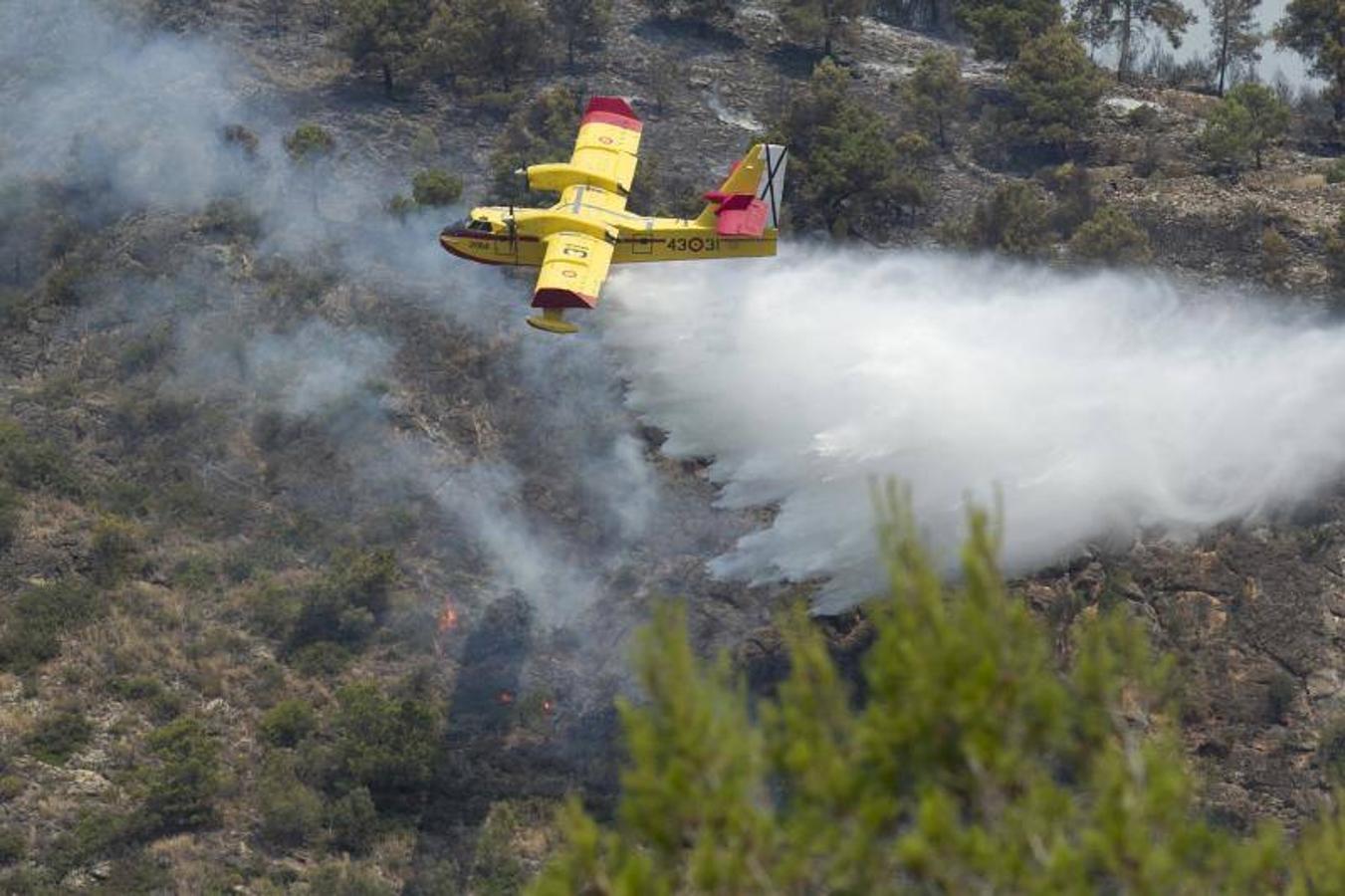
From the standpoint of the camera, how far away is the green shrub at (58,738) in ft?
128

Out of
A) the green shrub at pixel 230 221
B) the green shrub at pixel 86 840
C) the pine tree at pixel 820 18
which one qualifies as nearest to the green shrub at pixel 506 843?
the green shrub at pixel 86 840

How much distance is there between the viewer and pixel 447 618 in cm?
4312

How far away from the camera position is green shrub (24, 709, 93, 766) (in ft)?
128

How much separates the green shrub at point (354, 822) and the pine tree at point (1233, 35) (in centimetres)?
4697

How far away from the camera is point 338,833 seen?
125 ft

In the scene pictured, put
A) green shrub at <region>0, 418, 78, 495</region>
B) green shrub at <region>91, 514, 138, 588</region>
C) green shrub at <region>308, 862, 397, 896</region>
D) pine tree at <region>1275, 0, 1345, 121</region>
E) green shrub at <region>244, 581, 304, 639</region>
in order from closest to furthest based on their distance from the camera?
green shrub at <region>308, 862, 397, 896</region> < green shrub at <region>244, 581, 304, 639</region> < green shrub at <region>91, 514, 138, 588</region> < green shrub at <region>0, 418, 78, 495</region> < pine tree at <region>1275, 0, 1345, 121</region>

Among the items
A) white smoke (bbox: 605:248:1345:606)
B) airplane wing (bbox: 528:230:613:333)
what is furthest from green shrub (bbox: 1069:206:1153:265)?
airplane wing (bbox: 528:230:613:333)

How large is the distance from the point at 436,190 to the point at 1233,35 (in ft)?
112

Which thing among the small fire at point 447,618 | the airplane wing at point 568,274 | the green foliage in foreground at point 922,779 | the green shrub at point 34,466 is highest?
the green foliage in foreground at point 922,779

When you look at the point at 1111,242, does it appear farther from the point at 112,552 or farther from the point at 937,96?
the point at 112,552

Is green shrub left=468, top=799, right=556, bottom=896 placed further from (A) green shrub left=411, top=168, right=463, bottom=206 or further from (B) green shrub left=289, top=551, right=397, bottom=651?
(A) green shrub left=411, top=168, right=463, bottom=206

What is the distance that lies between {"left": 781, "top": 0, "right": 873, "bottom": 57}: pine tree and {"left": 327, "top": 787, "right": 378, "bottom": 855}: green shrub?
3873cm

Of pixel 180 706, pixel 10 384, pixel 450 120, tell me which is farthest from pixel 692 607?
pixel 450 120

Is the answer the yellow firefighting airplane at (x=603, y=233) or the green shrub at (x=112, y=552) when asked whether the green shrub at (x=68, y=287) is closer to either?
the green shrub at (x=112, y=552)
